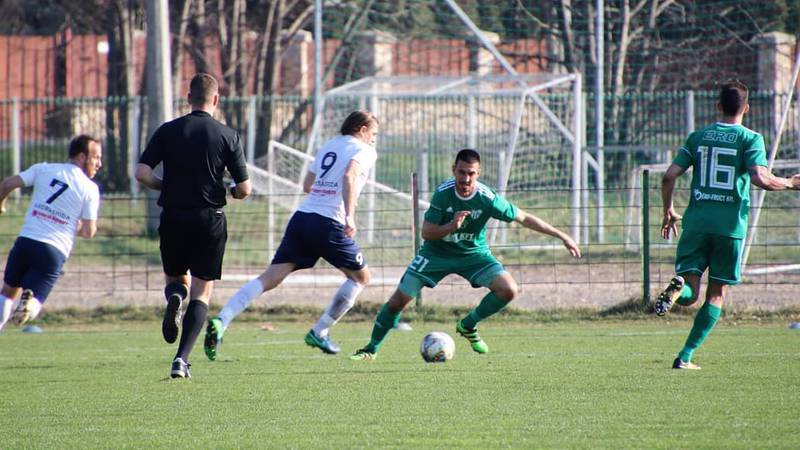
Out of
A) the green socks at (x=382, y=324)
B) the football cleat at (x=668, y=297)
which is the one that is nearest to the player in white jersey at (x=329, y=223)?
the green socks at (x=382, y=324)

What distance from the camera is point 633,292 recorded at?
15578 mm

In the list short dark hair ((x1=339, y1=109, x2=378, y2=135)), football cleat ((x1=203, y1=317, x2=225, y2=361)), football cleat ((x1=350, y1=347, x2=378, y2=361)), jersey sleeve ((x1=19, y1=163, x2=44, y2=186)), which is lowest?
football cleat ((x1=350, y1=347, x2=378, y2=361))

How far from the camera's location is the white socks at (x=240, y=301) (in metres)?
8.99

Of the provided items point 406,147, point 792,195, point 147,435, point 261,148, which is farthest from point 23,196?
point 147,435

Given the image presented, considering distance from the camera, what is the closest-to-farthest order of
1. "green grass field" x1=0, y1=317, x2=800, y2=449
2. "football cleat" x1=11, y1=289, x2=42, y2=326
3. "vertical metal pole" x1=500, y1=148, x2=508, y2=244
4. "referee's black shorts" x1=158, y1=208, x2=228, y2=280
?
"green grass field" x1=0, y1=317, x2=800, y2=449 < "referee's black shorts" x1=158, y1=208, x2=228, y2=280 < "football cleat" x1=11, y1=289, x2=42, y2=326 < "vertical metal pole" x1=500, y1=148, x2=508, y2=244

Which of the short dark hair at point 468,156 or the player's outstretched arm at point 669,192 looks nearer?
the player's outstretched arm at point 669,192

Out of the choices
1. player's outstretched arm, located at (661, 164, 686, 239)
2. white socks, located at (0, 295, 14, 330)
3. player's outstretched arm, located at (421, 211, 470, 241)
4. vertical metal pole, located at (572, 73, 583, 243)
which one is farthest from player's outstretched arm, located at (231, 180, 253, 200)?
vertical metal pole, located at (572, 73, 583, 243)

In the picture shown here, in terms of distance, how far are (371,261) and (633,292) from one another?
4.71 m

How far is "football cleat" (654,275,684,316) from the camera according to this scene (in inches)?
334

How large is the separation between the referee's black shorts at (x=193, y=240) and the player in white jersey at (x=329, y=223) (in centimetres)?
60

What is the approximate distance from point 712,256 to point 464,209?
189cm

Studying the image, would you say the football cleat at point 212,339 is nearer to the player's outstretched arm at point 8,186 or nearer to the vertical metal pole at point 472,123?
the player's outstretched arm at point 8,186

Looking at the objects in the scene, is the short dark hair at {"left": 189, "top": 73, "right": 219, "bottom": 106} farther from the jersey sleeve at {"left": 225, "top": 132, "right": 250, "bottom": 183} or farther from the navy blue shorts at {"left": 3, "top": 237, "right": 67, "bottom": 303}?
the navy blue shorts at {"left": 3, "top": 237, "right": 67, "bottom": 303}

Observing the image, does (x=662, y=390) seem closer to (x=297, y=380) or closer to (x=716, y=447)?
(x=716, y=447)
